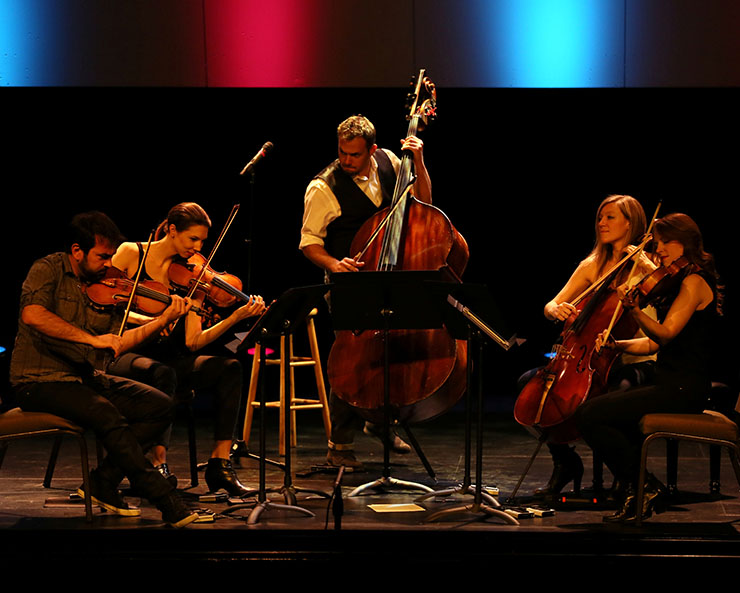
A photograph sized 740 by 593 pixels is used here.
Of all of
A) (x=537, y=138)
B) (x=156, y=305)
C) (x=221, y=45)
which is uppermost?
(x=221, y=45)

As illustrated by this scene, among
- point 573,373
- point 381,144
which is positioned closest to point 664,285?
point 573,373

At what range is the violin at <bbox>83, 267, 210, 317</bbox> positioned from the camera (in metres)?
3.54

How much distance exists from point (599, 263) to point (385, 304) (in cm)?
98

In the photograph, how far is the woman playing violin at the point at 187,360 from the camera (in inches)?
153

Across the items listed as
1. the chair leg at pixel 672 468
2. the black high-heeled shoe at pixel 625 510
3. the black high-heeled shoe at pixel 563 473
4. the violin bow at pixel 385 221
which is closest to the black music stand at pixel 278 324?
the violin bow at pixel 385 221

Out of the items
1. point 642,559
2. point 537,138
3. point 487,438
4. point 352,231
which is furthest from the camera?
point 537,138

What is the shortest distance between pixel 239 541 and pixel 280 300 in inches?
32.0

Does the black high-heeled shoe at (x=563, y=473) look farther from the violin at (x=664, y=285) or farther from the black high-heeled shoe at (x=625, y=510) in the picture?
the violin at (x=664, y=285)

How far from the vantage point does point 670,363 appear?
3.45m

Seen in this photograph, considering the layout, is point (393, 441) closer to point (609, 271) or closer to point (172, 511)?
point (609, 271)

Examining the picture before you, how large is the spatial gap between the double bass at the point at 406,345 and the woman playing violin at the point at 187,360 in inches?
18.6

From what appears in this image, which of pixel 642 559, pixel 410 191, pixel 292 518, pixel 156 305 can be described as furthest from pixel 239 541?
pixel 410 191

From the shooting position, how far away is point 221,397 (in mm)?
3965

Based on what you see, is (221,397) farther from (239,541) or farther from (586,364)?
(586,364)
